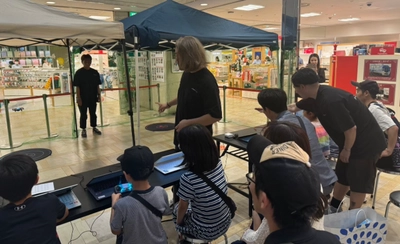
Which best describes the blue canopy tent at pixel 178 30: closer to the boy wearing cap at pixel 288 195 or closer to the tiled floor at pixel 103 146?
the tiled floor at pixel 103 146

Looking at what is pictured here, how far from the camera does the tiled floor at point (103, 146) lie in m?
2.71

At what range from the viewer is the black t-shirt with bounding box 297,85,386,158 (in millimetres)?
2107

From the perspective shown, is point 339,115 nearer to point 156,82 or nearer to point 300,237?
point 300,237

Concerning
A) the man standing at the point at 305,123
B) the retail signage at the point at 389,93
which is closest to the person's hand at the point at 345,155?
the man standing at the point at 305,123

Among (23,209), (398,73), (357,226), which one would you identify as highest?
(398,73)

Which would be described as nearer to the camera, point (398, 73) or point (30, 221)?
point (30, 221)

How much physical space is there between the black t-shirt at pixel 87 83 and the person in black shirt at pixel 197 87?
12.4ft

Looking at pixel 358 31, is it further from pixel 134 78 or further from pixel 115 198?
pixel 115 198

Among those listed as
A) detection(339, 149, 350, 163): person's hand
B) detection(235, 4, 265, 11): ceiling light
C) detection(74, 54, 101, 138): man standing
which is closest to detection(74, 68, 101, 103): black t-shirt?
detection(74, 54, 101, 138): man standing

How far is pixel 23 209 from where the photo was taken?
4.49 feet

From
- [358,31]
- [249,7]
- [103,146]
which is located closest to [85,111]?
[103,146]

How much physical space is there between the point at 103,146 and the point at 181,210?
3.89m

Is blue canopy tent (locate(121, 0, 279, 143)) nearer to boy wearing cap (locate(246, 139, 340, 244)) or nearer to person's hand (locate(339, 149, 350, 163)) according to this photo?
person's hand (locate(339, 149, 350, 163))

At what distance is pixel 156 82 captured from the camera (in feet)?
27.3
